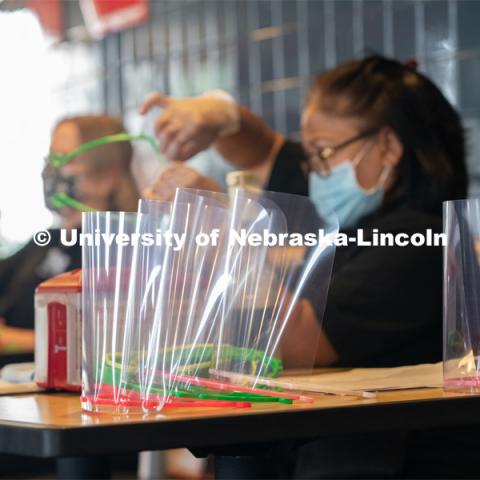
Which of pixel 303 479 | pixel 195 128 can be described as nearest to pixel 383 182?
pixel 195 128

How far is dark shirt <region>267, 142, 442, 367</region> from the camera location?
4.71 ft

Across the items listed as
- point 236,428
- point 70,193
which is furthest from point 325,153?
point 236,428

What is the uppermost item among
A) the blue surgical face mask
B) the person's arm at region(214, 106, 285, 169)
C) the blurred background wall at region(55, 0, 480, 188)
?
the blurred background wall at region(55, 0, 480, 188)

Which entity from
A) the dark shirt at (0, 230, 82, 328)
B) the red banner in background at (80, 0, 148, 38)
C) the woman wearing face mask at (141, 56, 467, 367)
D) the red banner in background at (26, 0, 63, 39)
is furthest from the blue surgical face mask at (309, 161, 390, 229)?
the red banner in background at (26, 0, 63, 39)

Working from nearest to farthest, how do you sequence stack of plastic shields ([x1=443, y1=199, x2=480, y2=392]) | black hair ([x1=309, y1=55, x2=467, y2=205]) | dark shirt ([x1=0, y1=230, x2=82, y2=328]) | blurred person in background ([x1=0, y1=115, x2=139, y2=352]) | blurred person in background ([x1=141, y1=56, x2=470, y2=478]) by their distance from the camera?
stack of plastic shields ([x1=443, y1=199, x2=480, y2=392]), blurred person in background ([x1=141, y1=56, x2=470, y2=478]), black hair ([x1=309, y1=55, x2=467, y2=205]), blurred person in background ([x1=0, y1=115, x2=139, y2=352]), dark shirt ([x1=0, y1=230, x2=82, y2=328])

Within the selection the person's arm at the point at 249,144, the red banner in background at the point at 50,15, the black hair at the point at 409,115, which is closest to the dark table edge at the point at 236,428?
the black hair at the point at 409,115

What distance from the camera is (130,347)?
Answer: 0.89 meters

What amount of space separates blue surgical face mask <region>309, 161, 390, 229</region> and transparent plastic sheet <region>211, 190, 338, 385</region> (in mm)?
694

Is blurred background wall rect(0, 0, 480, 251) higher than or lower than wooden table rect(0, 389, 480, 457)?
higher

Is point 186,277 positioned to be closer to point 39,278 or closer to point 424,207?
point 424,207

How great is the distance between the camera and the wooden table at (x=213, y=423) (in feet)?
2.49

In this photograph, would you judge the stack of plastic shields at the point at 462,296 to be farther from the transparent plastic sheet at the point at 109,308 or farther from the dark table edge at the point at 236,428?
the transparent plastic sheet at the point at 109,308

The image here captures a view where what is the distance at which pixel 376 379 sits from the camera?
107cm

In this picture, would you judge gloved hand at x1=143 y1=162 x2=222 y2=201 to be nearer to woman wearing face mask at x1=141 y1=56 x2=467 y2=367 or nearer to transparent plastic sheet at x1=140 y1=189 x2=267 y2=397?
woman wearing face mask at x1=141 y1=56 x2=467 y2=367
